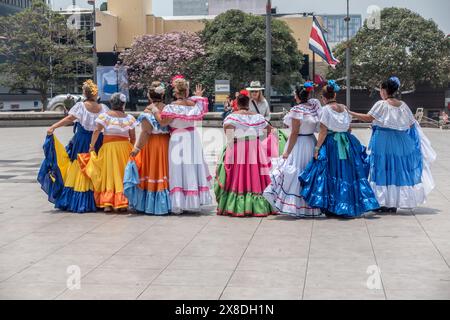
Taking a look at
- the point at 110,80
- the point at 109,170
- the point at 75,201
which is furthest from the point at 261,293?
the point at 110,80

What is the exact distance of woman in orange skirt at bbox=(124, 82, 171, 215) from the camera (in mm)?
10031

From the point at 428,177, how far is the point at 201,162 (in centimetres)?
302

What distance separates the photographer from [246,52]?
56125 millimetres

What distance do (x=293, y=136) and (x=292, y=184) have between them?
615 millimetres

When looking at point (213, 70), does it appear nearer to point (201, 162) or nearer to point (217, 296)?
point (201, 162)

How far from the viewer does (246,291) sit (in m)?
6.03

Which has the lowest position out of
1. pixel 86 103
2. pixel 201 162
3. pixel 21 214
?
pixel 21 214

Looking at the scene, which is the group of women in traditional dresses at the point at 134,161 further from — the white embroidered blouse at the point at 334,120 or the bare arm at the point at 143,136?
the white embroidered blouse at the point at 334,120

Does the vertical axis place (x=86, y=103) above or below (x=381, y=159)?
above

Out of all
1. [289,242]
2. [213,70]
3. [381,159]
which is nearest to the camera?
[289,242]

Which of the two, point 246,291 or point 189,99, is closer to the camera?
point 246,291

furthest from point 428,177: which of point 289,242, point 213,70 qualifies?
point 213,70
